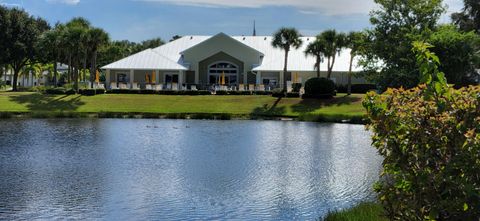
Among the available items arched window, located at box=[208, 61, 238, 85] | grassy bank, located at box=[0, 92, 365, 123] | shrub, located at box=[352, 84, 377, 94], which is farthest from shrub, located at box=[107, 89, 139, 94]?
shrub, located at box=[352, 84, 377, 94]

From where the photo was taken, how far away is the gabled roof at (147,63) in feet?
187

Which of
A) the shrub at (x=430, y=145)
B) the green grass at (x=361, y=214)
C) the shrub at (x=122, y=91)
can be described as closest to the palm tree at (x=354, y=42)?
the shrub at (x=122, y=91)

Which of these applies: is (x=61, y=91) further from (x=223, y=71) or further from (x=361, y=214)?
(x=361, y=214)

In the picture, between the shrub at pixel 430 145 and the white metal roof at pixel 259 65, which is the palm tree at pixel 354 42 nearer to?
the white metal roof at pixel 259 65

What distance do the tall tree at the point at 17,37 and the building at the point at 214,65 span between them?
38.3 feet

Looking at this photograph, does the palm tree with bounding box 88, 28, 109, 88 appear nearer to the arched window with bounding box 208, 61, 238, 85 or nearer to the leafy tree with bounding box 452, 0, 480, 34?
the arched window with bounding box 208, 61, 238, 85

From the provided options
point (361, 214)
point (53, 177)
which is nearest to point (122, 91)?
point (53, 177)

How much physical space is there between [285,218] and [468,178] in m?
5.75

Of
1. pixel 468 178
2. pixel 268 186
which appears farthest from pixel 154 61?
pixel 468 178

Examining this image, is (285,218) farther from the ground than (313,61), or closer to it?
closer to it

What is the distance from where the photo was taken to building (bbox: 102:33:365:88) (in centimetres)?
5691

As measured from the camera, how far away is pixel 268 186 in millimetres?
13102

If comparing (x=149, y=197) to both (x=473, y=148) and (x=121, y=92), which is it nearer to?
(x=473, y=148)

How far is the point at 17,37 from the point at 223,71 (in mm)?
23416
